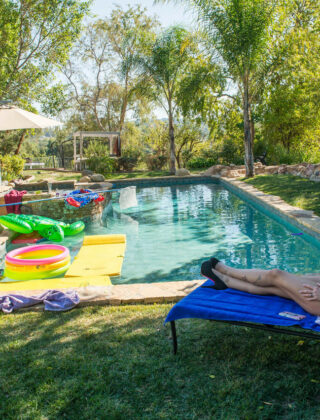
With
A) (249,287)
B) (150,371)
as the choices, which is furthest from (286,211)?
(150,371)

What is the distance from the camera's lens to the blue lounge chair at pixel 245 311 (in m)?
2.49

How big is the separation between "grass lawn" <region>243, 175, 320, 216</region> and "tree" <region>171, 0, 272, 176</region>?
12.1ft

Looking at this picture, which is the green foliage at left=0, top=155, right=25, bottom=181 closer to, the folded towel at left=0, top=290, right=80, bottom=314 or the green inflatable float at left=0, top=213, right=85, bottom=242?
the green inflatable float at left=0, top=213, right=85, bottom=242

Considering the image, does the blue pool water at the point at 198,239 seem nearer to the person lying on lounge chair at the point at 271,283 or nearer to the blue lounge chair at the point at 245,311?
the person lying on lounge chair at the point at 271,283

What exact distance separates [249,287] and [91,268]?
297 centimetres

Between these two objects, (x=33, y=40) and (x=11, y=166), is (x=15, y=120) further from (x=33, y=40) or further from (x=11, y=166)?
(x=11, y=166)

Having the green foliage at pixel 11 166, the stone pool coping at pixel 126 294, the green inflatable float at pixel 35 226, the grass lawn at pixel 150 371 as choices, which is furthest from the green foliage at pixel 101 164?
the grass lawn at pixel 150 371

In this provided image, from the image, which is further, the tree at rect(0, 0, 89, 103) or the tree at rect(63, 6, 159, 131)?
the tree at rect(63, 6, 159, 131)

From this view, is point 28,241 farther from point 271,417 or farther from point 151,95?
point 151,95

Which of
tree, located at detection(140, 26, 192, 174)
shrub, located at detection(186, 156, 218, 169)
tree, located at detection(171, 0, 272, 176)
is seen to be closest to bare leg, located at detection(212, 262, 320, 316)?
tree, located at detection(171, 0, 272, 176)

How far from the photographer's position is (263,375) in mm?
2459

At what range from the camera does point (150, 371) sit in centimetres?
257

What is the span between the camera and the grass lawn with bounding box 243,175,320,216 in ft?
28.3

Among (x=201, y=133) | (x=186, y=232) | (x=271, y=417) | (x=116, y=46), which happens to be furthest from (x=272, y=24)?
(x=116, y=46)
